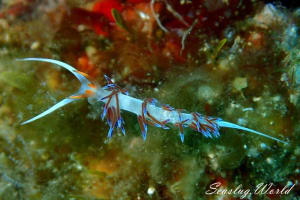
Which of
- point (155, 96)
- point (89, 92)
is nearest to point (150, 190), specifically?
point (155, 96)

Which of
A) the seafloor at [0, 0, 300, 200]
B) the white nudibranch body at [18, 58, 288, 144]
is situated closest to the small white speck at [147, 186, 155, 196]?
the seafloor at [0, 0, 300, 200]

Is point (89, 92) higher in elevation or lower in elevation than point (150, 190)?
higher

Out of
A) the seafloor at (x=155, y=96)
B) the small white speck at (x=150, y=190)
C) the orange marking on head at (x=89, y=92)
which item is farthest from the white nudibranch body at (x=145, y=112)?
the small white speck at (x=150, y=190)

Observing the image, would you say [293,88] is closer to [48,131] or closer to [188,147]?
[188,147]

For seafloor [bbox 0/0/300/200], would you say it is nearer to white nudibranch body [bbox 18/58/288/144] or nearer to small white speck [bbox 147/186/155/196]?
small white speck [bbox 147/186/155/196]

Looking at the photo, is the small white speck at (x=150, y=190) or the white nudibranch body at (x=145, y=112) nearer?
the white nudibranch body at (x=145, y=112)

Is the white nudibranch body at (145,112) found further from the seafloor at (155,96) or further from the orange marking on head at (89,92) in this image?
the seafloor at (155,96)

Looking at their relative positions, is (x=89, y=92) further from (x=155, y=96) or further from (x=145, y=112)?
(x=155, y=96)

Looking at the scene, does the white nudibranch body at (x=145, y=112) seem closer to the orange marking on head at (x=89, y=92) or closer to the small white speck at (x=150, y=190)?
the orange marking on head at (x=89, y=92)

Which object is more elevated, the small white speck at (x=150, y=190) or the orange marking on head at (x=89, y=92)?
the orange marking on head at (x=89, y=92)
